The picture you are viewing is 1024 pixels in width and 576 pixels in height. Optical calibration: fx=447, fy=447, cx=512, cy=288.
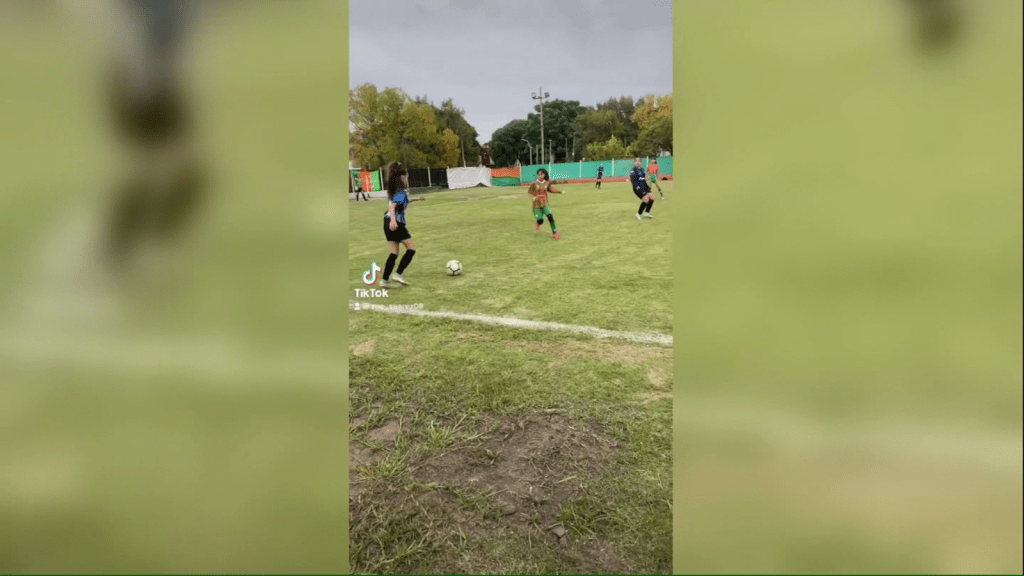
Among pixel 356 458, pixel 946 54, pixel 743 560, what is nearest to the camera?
pixel 946 54

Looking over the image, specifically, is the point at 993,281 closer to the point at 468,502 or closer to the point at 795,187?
the point at 795,187

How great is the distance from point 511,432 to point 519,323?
1824 millimetres

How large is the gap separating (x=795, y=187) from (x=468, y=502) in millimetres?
1467

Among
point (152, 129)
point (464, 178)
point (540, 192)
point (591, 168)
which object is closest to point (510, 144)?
point (152, 129)

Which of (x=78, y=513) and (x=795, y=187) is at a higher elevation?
(x=795, y=187)

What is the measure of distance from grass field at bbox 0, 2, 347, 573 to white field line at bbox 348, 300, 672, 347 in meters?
2.06

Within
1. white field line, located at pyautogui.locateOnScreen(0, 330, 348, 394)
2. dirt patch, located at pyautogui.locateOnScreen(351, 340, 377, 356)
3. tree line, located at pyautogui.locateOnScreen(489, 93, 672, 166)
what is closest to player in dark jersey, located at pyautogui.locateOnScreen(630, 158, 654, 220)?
tree line, located at pyautogui.locateOnScreen(489, 93, 672, 166)

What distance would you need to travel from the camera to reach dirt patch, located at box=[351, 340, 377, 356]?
342cm

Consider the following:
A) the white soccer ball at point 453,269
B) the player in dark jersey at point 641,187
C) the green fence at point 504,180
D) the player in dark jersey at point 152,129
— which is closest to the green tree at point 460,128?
the player in dark jersey at point 152,129

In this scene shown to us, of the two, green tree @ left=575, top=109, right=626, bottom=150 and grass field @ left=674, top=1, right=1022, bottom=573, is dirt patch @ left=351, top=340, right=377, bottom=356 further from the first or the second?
grass field @ left=674, top=1, right=1022, bottom=573

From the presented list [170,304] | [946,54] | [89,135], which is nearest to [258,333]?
[170,304]

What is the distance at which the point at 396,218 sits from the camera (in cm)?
476

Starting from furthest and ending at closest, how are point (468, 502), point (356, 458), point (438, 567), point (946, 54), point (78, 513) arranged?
point (356, 458), point (468, 502), point (438, 567), point (78, 513), point (946, 54)

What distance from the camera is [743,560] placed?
0.91 metres
